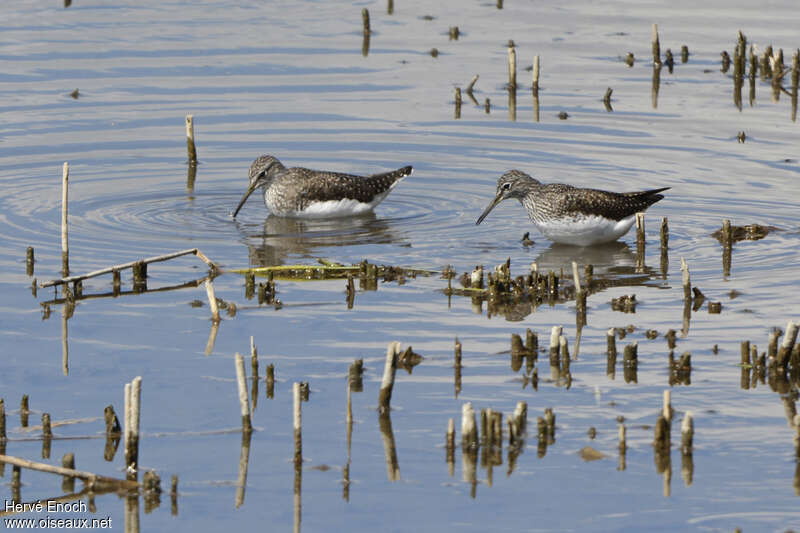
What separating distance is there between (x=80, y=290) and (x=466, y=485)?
573 centimetres

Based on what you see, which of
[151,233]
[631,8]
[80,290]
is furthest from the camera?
[631,8]

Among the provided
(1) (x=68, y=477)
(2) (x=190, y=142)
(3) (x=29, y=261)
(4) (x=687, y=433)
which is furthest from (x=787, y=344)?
(2) (x=190, y=142)

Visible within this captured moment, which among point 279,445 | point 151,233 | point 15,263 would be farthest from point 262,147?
point 279,445

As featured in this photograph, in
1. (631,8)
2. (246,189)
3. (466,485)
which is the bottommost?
(466,485)

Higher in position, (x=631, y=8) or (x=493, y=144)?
(x=631, y=8)

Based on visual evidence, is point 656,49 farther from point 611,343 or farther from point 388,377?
point 388,377

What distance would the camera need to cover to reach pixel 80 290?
1373 cm

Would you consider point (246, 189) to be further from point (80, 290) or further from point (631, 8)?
point (631, 8)

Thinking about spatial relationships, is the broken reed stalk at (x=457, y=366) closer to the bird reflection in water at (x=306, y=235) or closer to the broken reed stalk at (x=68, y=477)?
the broken reed stalk at (x=68, y=477)

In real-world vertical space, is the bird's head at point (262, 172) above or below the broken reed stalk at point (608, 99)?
below

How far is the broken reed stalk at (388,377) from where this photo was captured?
388 inches

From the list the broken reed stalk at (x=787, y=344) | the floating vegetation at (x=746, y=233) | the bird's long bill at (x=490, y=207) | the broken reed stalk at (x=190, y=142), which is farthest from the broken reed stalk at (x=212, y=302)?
the broken reed stalk at (x=190, y=142)

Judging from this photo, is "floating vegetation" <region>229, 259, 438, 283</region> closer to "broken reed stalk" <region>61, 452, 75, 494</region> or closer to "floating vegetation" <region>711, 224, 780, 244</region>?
"floating vegetation" <region>711, 224, 780, 244</region>

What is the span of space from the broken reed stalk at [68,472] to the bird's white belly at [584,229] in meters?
7.84
